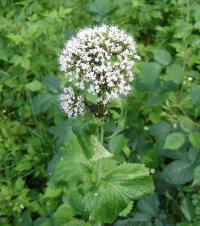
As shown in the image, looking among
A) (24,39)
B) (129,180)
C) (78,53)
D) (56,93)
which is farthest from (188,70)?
(78,53)

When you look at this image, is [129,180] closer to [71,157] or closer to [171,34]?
[71,157]

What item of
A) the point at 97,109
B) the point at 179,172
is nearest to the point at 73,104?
the point at 97,109

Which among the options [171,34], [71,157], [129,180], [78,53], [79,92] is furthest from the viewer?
[171,34]

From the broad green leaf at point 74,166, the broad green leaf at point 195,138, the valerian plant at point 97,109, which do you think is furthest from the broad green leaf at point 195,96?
the broad green leaf at point 74,166

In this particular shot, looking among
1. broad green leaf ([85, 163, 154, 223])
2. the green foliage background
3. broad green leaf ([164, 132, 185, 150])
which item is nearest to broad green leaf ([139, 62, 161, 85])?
the green foliage background

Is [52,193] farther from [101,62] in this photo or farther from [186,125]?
[101,62]

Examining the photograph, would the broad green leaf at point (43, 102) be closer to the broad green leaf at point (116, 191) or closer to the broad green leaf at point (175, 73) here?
the broad green leaf at point (175, 73)

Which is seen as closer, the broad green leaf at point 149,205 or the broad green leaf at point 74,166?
the broad green leaf at point 74,166
